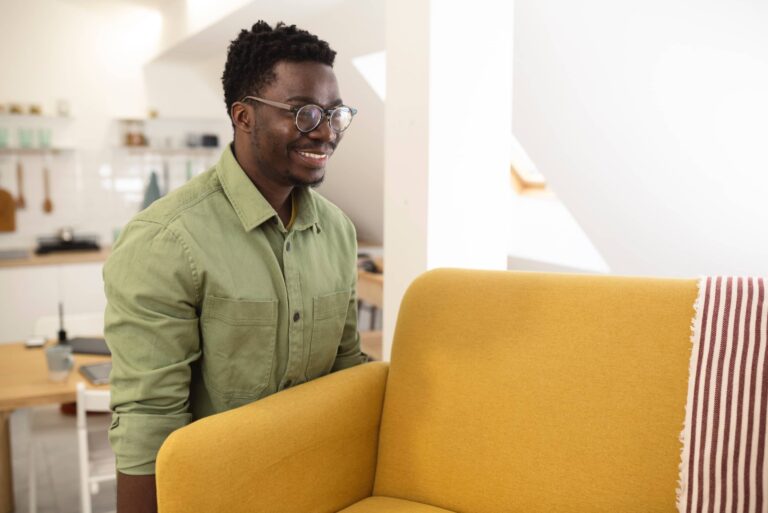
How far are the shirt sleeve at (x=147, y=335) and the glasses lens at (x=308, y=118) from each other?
1.07ft

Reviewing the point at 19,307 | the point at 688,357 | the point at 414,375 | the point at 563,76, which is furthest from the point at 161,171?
the point at 688,357

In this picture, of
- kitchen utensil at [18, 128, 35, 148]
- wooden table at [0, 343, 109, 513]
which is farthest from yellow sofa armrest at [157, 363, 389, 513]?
kitchen utensil at [18, 128, 35, 148]

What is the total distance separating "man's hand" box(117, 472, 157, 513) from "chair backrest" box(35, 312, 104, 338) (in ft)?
6.77

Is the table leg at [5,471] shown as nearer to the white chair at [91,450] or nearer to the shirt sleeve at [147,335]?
the white chair at [91,450]

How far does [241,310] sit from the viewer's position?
4.60ft

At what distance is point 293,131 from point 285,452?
633mm

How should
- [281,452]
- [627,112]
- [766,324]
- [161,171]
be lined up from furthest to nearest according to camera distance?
[161,171] → [627,112] → [281,452] → [766,324]

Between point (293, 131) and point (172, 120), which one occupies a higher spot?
point (172, 120)

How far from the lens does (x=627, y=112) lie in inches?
94.3

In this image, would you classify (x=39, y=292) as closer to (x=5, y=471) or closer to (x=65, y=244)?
(x=65, y=244)

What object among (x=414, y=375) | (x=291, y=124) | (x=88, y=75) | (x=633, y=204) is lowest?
(x=414, y=375)

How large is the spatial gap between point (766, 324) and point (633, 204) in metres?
1.60

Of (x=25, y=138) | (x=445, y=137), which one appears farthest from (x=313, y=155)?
(x=25, y=138)

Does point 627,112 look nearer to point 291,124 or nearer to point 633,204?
point 633,204
